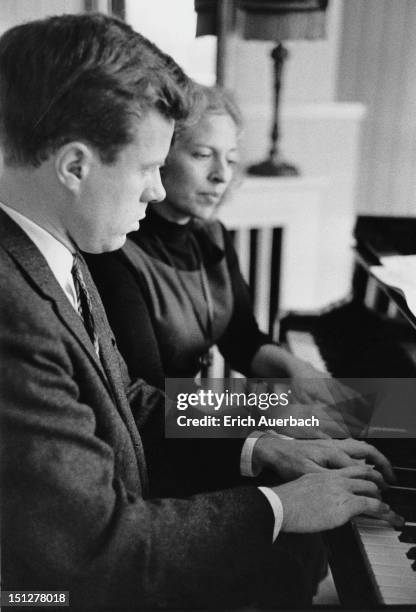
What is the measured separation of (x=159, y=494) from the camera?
3.71ft

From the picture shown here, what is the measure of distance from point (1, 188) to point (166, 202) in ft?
2.24

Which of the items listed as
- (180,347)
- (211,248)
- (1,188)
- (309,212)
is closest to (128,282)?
(180,347)

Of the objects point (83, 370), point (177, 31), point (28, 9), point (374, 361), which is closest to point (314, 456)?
point (83, 370)

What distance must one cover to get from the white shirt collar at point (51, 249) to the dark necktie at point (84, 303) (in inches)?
1.4

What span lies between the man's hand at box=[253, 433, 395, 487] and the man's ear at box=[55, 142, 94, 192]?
507 millimetres

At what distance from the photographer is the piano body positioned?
840mm

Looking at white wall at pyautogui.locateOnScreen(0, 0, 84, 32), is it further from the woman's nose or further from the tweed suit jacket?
the woman's nose

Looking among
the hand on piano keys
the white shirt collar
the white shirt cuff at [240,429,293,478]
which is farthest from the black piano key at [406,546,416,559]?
the white shirt collar

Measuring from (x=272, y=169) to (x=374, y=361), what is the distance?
1.33 meters

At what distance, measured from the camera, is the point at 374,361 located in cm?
150

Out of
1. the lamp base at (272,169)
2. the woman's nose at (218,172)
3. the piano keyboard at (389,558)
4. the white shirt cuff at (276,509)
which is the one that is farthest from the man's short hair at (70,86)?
the lamp base at (272,169)

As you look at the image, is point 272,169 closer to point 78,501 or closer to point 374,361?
point 374,361

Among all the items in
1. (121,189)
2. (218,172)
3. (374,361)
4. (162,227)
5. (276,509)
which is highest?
(121,189)

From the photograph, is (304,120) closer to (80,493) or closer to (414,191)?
(414,191)
